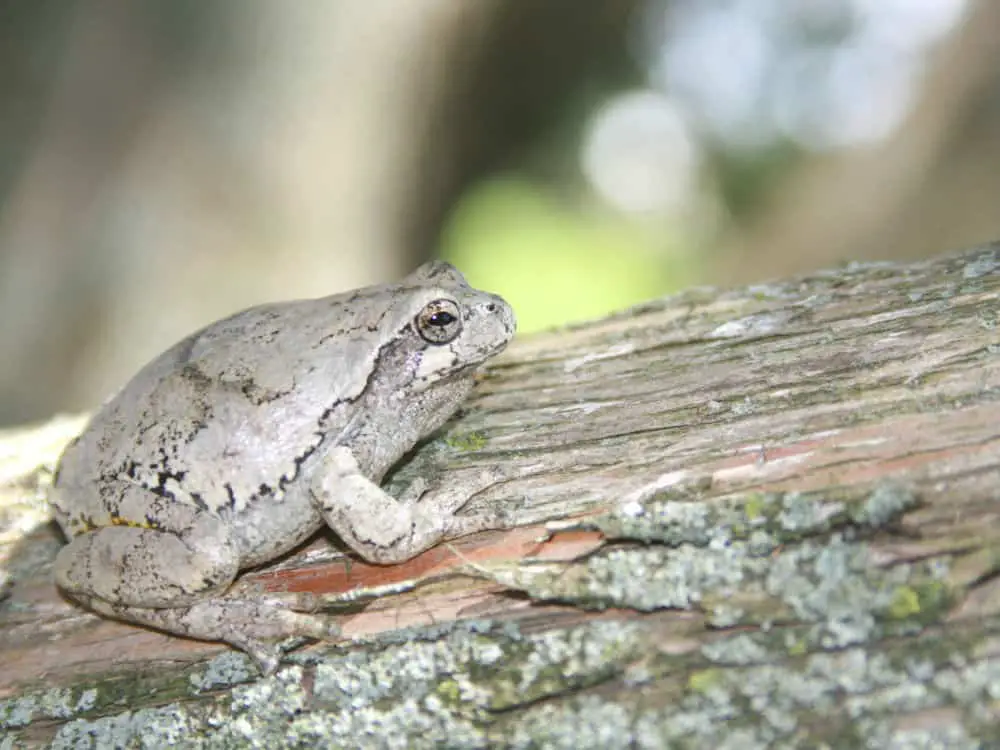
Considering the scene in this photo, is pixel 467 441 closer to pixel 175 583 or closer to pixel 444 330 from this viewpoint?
pixel 444 330

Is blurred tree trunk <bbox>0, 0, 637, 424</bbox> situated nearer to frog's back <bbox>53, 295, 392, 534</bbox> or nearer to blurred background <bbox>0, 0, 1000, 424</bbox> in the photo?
blurred background <bbox>0, 0, 1000, 424</bbox>

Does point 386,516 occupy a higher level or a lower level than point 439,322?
lower

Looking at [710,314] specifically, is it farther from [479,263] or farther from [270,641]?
[479,263]

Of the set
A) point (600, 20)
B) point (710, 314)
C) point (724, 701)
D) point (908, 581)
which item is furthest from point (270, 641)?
point (600, 20)

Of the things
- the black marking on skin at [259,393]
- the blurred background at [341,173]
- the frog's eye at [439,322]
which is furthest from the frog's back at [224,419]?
the blurred background at [341,173]

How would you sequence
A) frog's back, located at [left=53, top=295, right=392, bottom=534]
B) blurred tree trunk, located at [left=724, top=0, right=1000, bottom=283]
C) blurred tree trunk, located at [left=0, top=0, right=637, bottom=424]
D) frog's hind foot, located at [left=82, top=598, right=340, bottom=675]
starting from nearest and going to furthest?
frog's hind foot, located at [left=82, top=598, right=340, bottom=675] → frog's back, located at [left=53, top=295, right=392, bottom=534] → blurred tree trunk, located at [left=0, top=0, right=637, bottom=424] → blurred tree trunk, located at [left=724, top=0, right=1000, bottom=283]

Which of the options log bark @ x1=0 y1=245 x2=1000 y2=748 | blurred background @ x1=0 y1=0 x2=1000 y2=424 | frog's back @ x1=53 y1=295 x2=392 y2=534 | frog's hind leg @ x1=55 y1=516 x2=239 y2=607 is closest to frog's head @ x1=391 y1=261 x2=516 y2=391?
frog's back @ x1=53 y1=295 x2=392 y2=534

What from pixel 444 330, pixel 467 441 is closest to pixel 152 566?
pixel 467 441
